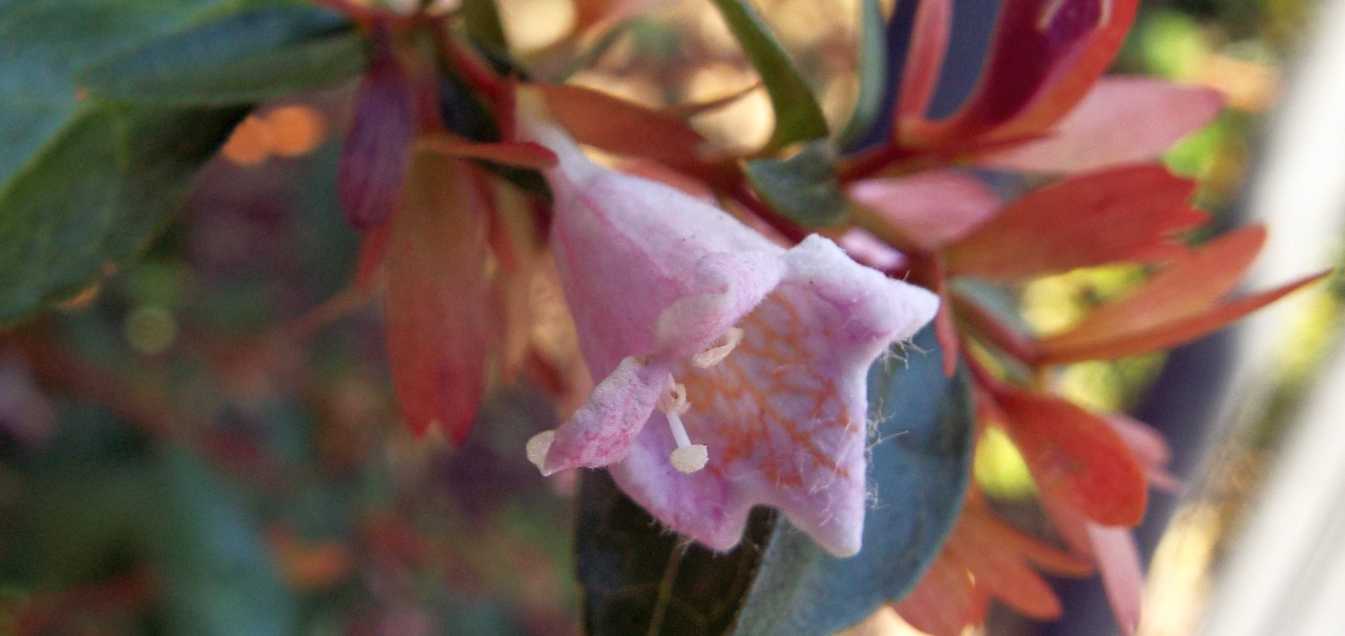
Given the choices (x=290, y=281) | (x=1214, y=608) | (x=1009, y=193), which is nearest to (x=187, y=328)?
(x=290, y=281)

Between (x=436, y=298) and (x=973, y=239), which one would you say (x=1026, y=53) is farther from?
(x=436, y=298)

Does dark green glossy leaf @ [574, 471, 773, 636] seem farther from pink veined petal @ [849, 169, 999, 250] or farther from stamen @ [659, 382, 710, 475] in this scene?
pink veined petal @ [849, 169, 999, 250]

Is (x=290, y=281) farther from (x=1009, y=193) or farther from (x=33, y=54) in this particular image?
(x=33, y=54)

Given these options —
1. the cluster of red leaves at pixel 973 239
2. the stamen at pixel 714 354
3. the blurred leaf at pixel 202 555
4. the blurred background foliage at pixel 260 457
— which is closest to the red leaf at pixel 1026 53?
the cluster of red leaves at pixel 973 239

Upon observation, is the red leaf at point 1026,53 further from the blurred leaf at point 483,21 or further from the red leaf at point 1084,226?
the blurred leaf at point 483,21

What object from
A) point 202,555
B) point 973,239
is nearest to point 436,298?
point 973,239
